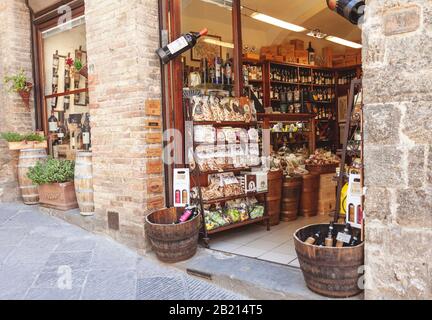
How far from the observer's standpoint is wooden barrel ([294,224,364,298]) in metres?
2.65

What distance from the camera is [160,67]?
13.2 feet

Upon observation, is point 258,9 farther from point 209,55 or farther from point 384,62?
point 384,62

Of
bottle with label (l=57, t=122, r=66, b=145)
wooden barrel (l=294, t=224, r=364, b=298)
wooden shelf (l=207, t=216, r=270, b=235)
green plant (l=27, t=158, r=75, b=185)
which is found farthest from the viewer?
bottle with label (l=57, t=122, r=66, b=145)

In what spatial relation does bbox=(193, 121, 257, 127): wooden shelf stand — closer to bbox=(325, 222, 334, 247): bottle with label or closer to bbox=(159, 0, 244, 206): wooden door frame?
bbox=(159, 0, 244, 206): wooden door frame

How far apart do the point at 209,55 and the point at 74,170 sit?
88.4 inches

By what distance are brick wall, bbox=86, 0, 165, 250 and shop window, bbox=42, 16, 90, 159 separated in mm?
1400

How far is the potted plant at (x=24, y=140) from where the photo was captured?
5602 mm

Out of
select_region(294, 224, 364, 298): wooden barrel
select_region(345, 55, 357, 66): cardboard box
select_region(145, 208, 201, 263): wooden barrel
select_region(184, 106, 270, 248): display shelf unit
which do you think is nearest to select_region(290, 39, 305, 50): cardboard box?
select_region(345, 55, 357, 66): cardboard box

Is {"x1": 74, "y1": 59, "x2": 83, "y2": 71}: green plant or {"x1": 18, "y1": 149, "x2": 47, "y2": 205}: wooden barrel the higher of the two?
{"x1": 74, "y1": 59, "x2": 83, "y2": 71}: green plant

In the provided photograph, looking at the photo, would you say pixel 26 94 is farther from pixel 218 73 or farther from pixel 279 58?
pixel 279 58

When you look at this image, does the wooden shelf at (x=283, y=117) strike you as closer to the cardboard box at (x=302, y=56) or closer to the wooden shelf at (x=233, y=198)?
the wooden shelf at (x=233, y=198)

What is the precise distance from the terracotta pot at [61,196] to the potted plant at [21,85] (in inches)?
60.5

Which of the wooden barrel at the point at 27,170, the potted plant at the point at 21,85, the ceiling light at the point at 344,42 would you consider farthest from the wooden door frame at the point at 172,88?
the ceiling light at the point at 344,42
